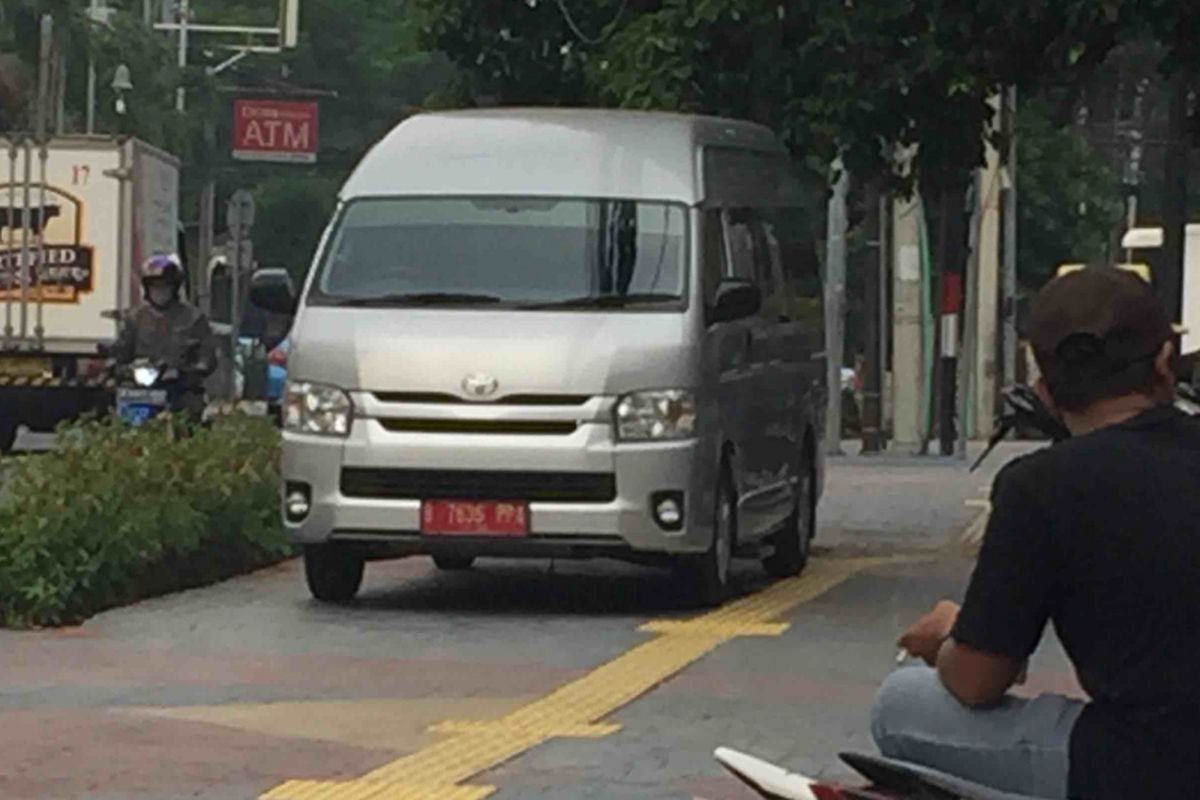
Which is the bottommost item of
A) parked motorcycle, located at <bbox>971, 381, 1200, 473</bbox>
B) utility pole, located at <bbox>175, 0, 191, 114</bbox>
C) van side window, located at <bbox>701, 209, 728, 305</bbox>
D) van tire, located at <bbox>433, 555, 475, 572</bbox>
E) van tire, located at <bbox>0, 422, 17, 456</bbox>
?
van tire, located at <bbox>0, 422, 17, 456</bbox>

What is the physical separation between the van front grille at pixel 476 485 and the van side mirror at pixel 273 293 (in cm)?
138

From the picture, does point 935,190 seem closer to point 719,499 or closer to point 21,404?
point 719,499

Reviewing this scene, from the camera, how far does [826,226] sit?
4353cm

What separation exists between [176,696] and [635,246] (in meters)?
4.38

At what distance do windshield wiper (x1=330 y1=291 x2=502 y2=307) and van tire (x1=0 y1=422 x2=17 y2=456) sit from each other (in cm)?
1664

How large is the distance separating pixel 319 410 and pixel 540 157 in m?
1.80

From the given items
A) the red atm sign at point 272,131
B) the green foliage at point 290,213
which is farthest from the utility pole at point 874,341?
the green foliage at point 290,213

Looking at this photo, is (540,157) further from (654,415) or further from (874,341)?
(874,341)

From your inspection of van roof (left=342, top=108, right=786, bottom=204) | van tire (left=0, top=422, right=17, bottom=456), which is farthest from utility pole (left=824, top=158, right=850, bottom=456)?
van roof (left=342, top=108, right=786, bottom=204)

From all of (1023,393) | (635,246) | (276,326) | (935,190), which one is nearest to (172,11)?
(276,326)

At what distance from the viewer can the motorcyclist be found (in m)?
19.9

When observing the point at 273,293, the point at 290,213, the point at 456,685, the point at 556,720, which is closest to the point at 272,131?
the point at 290,213

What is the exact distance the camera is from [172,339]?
19.9m

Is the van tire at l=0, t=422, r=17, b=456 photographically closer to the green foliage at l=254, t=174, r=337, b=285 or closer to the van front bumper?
the van front bumper
